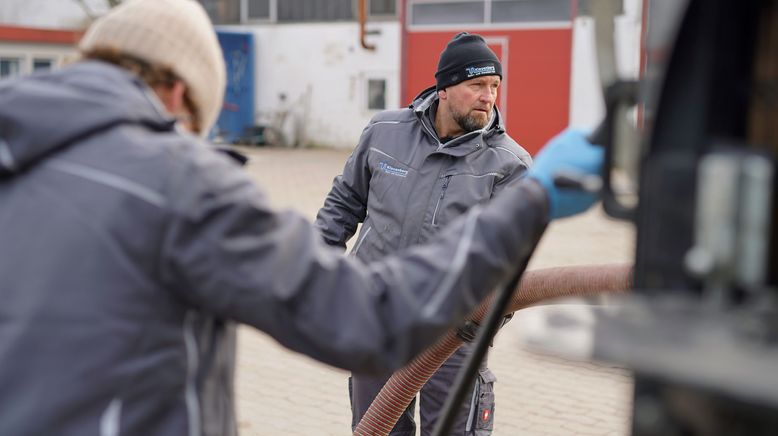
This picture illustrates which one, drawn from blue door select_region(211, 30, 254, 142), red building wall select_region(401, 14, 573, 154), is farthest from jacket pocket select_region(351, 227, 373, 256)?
blue door select_region(211, 30, 254, 142)

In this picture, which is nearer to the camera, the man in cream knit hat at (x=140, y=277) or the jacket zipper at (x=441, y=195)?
the man in cream knit hat at (x=140, y=277)

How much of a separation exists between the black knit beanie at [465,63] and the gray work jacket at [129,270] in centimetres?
234

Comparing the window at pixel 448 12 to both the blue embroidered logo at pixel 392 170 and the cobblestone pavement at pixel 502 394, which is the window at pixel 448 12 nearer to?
the cobblestone pavement at pixel 502 394

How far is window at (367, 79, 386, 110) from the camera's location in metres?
19.6

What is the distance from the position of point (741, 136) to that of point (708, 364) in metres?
0.36

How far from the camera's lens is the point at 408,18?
1909 centimetres

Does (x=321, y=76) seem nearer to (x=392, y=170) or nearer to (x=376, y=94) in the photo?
(x=376, y=94)

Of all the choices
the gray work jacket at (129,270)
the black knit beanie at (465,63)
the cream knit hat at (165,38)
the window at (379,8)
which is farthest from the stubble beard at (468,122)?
the window at (379,8)

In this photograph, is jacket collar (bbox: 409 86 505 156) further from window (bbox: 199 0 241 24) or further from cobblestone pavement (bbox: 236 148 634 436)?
window (bbox: 199 0 241 24)

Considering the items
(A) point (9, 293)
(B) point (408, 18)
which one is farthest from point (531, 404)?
(B) point (408, 18)

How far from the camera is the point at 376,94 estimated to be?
19.8 meters

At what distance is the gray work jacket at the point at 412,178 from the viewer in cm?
341

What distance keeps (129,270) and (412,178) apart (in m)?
2.08

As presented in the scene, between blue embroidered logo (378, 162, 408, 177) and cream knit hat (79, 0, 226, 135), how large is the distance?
5.94 ft
